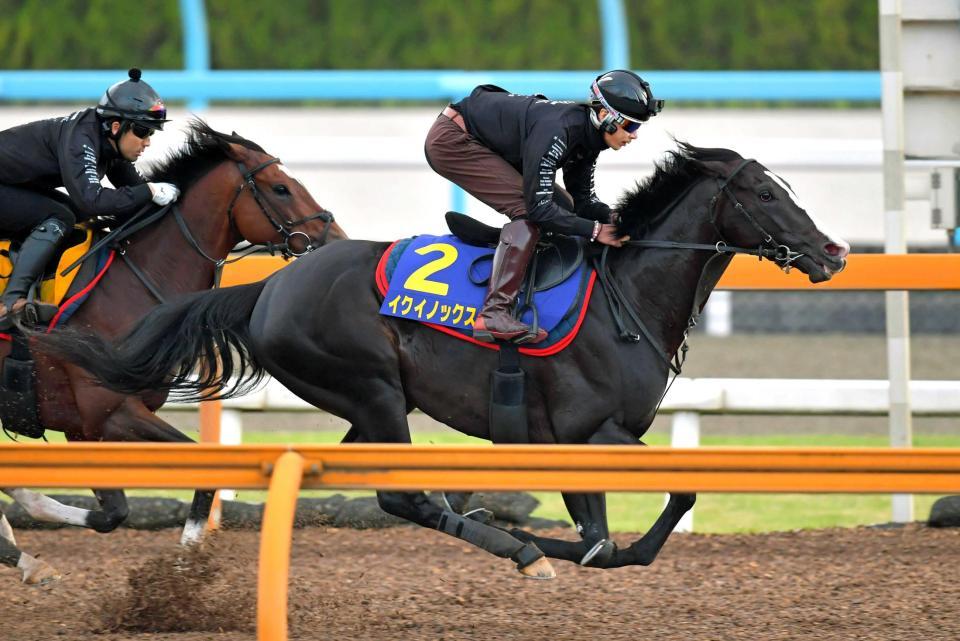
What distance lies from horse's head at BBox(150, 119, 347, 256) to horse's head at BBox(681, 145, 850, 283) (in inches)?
62.4

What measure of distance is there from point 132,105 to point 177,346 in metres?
0.98

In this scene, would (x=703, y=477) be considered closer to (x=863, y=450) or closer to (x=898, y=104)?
(x=863, y=450)

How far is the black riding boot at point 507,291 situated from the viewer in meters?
4.60

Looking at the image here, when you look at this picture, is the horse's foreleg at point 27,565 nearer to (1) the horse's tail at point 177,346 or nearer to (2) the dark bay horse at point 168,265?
(2) the dark bay horse at point 168,265

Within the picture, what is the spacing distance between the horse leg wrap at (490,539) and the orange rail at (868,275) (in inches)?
62.8

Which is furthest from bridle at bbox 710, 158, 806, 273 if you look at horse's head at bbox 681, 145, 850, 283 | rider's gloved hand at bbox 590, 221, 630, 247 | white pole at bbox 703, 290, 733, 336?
white pole at bbox 703, 290, 733, 336

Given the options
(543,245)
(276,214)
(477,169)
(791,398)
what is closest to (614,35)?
(791,398)

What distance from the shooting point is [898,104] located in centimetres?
644

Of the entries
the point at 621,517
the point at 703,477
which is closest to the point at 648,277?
the point at 703,477

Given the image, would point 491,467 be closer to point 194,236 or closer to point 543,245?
point 543,245

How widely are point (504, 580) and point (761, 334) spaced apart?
7.01m

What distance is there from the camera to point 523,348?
4703 millimetres

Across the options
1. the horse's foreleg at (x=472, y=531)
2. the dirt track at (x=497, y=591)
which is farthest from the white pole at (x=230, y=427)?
the horse's foreleg at (x=472, y=531)

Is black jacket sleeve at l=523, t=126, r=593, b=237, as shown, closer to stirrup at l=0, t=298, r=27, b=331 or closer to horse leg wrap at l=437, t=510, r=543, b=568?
horse leg wrap at l=437, t=510, r=543, b=568
